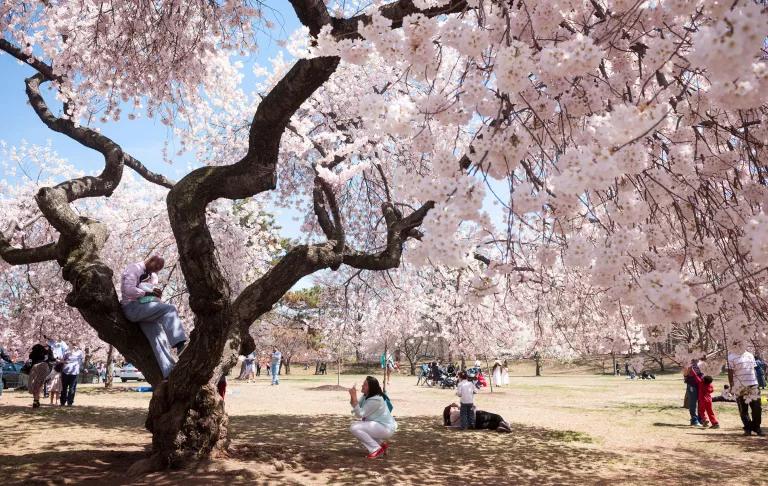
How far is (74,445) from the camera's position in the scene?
664 centimetres

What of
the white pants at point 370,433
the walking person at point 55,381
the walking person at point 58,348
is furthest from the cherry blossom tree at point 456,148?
the walking person at point 55,381

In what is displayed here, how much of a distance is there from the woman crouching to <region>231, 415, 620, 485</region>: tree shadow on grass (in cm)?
18

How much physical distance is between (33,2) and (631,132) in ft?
26.4

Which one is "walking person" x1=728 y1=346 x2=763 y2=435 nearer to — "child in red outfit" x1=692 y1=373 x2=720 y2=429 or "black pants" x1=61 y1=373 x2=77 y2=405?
"child in red outfit" x1=692 y1=373 x2=720 y2=429

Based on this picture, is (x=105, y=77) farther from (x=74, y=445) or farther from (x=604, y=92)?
(x=604, y=92)

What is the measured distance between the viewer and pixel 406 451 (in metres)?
7.11

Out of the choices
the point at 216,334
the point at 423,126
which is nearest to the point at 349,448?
the point at 216,334

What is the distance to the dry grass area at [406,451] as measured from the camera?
17.3ft

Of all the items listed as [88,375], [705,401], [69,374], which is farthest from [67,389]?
[88,375]

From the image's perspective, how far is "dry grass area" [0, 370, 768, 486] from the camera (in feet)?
17.3

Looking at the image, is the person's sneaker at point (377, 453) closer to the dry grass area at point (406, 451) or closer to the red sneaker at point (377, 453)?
the red sneaker at point (377, 453)

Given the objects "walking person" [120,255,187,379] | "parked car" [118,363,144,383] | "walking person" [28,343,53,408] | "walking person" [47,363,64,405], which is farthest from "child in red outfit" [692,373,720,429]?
"parked car" [118,363,144,383]

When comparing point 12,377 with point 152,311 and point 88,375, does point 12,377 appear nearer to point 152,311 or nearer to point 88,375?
point 88,375

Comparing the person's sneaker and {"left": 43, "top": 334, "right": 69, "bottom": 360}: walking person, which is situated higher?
{"left": 43, "top": 334, "right": 69, "bottom": 360}: walking person
